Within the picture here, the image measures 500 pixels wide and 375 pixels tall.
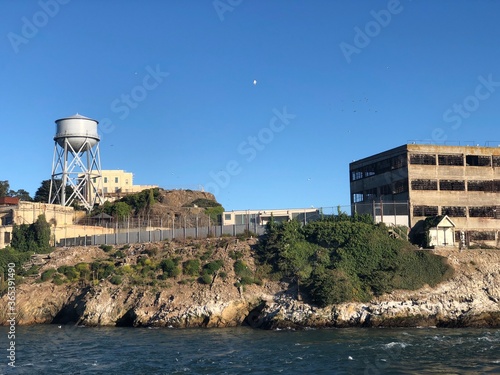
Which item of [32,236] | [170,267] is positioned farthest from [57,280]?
[32,236]

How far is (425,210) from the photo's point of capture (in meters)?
74.0

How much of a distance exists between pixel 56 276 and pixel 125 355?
29.8m

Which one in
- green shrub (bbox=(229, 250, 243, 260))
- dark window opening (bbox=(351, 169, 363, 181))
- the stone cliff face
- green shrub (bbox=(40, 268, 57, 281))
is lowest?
the stone cliff face

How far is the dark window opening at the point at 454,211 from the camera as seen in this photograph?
74875 millimetres

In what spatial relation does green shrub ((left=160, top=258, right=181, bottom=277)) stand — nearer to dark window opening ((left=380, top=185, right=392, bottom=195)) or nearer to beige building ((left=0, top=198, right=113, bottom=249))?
beige building ((left=0, top=198, right=113, bottom=249))

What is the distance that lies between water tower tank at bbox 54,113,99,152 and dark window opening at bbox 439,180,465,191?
55.8m

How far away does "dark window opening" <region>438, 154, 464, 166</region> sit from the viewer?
7594 cm

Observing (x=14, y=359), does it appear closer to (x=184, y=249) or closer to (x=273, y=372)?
(x=273, y=372)

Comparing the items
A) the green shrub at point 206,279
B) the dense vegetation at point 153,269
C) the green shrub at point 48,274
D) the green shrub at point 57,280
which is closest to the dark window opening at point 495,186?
the dense vegetation at point 153,269

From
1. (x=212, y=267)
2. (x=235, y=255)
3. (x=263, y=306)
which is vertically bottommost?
(x=263, y=306)

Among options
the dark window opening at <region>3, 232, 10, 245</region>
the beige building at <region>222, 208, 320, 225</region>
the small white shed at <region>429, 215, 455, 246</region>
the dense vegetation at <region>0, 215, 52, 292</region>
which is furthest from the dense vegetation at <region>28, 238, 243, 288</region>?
the small white shed at <region>429, 215, 455, 246</region>

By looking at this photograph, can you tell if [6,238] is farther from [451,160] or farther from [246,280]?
[451,160]

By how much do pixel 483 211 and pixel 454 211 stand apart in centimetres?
380

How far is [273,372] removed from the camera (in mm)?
36031
